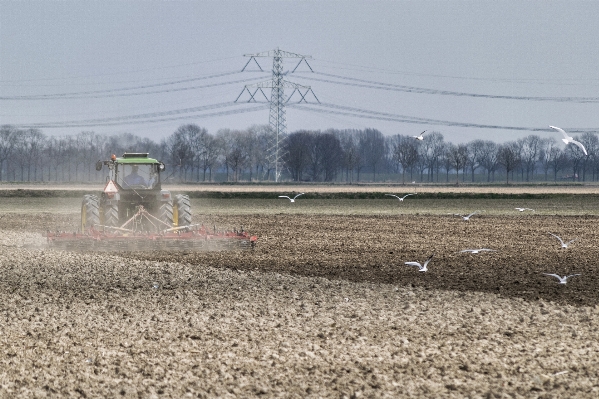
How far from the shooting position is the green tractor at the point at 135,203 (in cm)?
2386

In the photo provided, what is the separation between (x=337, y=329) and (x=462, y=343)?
6.43 feet

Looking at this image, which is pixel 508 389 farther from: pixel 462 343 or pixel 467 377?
pixel 462 343

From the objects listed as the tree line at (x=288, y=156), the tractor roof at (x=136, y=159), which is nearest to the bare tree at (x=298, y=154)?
the tree line at (x=288, y=156)

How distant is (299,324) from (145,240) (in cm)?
954

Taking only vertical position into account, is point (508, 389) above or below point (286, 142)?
below

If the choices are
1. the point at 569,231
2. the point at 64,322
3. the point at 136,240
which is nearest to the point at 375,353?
the point at 64,322

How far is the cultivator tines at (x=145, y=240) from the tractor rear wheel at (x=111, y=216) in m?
0.32

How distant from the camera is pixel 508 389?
950 cm

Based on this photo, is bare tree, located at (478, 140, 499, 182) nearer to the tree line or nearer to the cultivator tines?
the tree line

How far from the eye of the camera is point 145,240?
845 inches

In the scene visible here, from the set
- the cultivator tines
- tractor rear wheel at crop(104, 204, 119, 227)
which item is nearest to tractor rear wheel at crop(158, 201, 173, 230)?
the cultivator tines

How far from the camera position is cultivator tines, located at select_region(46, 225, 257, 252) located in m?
21.4

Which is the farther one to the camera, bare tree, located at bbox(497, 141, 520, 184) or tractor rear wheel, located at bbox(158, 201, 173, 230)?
bare tree, located at bbox(497, 141, 520, 184)

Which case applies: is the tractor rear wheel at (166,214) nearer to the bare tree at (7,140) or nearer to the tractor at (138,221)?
the tractor at (138,221)
